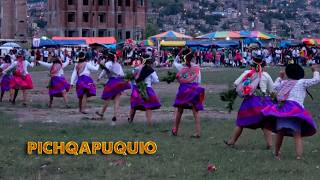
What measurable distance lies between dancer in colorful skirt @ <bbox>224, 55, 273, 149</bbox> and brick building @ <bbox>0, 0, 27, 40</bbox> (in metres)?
104

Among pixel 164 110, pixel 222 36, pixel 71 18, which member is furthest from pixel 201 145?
pixel 71 18

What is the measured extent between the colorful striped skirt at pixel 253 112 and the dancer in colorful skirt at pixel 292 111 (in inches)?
28.8

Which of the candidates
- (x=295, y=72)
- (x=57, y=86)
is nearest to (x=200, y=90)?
(x=295, y=72)

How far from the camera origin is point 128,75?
18.3 m

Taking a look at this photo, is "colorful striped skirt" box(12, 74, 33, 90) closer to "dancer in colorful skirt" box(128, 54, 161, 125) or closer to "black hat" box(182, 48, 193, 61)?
"dancer in colorful skirt" box(128, 54, 161, 125)

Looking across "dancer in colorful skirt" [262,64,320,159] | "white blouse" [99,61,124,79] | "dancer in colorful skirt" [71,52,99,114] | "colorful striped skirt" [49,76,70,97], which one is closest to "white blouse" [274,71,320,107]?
"dancer in colorful skirt" [262,64,320,159]

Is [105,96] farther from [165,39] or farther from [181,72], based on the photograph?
[165,39]

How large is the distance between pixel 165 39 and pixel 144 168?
211 feet

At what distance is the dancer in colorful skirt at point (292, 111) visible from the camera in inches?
487

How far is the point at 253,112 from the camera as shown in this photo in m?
13.7

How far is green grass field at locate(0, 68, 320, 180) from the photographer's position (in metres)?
11.1

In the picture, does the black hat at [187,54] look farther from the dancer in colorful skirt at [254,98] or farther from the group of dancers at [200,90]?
the dancer in colorful skirt at [254,98]

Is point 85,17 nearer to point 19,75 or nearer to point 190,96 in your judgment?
point 19,75

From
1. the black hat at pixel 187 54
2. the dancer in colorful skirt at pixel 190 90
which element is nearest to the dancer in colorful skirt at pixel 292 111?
the dancer in colorful skirt at pixel 190 90
